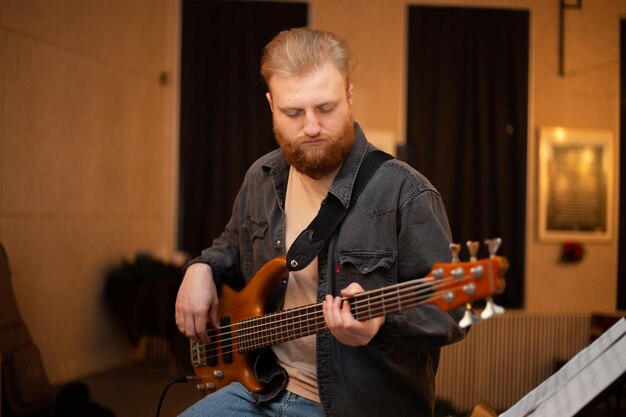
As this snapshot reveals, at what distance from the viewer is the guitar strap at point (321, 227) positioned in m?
1.67

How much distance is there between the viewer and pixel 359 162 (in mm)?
1732

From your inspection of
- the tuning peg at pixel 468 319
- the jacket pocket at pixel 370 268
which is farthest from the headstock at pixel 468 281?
the jacket pocket at pixel 370 268

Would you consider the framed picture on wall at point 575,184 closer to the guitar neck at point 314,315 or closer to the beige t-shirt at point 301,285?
the beige t-shirt at point 301,285

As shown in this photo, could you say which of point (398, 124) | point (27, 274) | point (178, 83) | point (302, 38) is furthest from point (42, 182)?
point (302, 38)

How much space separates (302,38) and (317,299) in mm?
628

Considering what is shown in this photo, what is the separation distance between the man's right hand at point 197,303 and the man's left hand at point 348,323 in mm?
564

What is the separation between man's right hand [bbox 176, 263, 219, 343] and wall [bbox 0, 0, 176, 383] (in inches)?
101

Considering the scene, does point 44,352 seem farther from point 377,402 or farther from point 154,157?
point 377,402

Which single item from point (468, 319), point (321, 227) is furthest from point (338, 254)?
point (468, 319)

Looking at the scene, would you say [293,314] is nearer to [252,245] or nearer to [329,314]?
[329,314]

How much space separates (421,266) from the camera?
5.24ft

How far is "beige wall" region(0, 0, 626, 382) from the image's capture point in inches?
150

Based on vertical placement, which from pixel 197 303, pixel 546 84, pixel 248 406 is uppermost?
pixel 546 84

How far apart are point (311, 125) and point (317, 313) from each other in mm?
437
